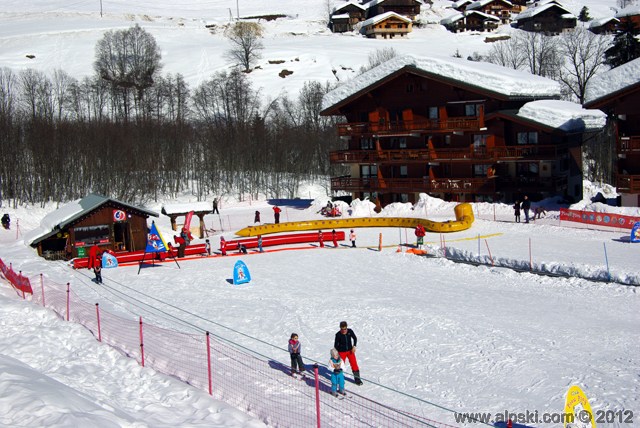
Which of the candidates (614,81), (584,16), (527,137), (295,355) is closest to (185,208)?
(527,137)

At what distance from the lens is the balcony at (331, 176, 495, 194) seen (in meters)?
48.6

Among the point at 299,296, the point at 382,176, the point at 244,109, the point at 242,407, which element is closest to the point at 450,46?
the point at 244,109

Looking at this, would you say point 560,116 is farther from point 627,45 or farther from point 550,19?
point 550,19

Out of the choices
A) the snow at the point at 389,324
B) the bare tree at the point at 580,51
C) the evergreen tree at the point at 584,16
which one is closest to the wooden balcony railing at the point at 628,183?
the snow at the point at 389,324

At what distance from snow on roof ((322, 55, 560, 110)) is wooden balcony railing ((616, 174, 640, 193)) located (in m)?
11.5

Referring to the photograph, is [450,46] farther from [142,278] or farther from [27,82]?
[142,278]

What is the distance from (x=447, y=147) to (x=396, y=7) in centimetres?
9003

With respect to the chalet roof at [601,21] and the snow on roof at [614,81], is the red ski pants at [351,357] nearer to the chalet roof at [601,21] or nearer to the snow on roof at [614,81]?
the snow on roof at [614,81]

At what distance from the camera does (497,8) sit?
134000mm

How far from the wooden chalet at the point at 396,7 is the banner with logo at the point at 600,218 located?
101956mm

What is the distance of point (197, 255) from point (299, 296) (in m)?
12.2

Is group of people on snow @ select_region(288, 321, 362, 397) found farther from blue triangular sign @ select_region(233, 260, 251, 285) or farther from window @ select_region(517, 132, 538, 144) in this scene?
window @ select_region(517, 132, 538, 144)

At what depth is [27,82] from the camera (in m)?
91.2

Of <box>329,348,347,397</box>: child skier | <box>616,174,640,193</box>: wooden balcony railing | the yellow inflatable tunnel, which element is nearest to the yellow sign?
<box>329,348,347,397</box>: child skier
